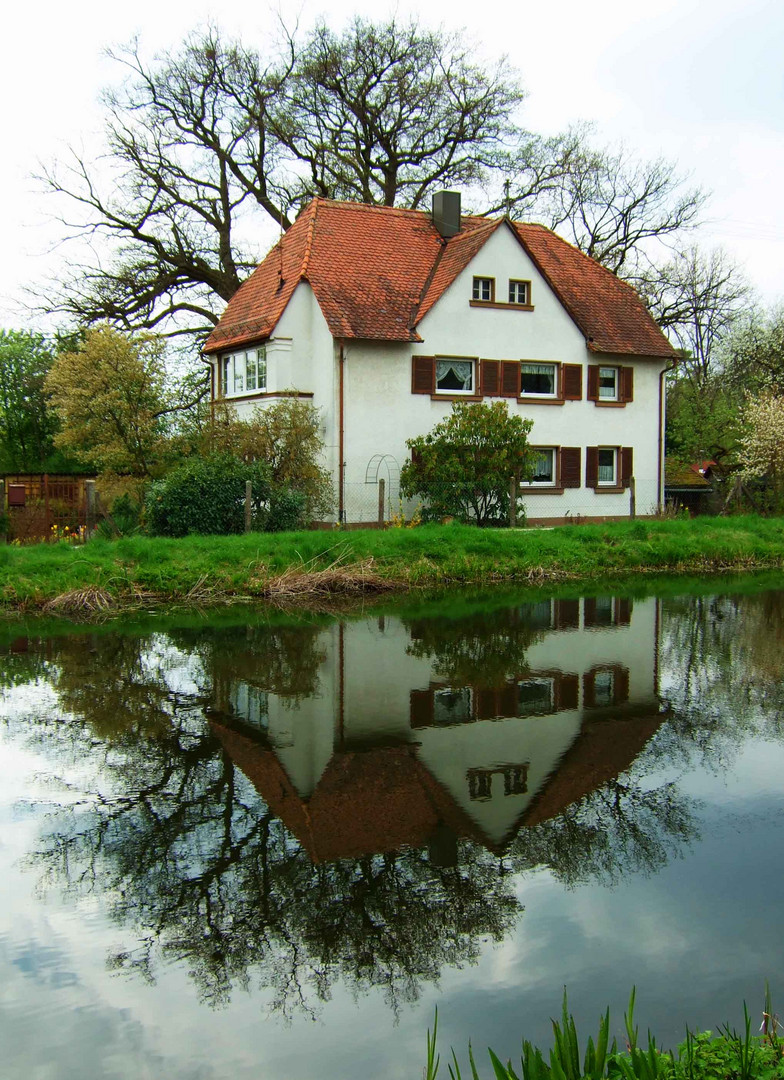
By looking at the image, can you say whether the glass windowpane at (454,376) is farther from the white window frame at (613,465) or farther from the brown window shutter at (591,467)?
the white window frame at (613,465)

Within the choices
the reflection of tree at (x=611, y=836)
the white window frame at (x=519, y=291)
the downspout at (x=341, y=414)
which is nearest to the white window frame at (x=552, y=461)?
the white window frame at (x=519, y=291)

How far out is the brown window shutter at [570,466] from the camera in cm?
3338

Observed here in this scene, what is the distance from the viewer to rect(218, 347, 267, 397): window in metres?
31.3

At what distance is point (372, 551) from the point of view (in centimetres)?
2144

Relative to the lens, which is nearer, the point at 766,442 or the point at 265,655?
the point at 265,655

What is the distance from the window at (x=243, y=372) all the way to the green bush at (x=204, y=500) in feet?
25.4

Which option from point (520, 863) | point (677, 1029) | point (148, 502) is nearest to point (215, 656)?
point (520, 863)

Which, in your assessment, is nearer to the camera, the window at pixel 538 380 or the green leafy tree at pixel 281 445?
the green leafy tree at pixel 281 445

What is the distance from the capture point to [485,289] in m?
32.3

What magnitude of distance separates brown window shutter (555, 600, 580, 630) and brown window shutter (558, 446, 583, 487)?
49.2 ft

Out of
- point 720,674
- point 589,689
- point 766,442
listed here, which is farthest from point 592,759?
point 766,442

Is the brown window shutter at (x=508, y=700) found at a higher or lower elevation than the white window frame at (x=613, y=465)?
lower

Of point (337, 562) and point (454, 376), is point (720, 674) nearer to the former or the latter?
point (337, 562)

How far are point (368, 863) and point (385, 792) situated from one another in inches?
51.0
